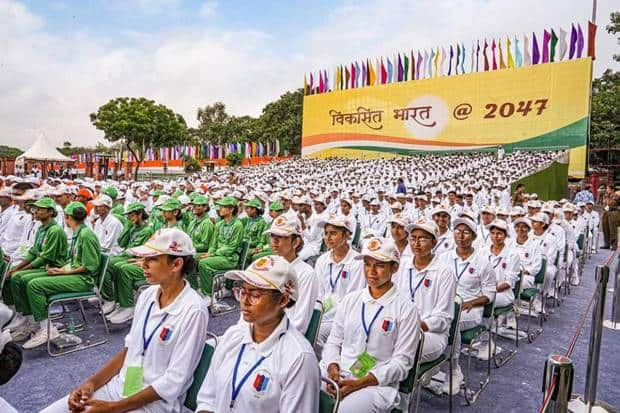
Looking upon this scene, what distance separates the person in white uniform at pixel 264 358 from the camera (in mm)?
1821

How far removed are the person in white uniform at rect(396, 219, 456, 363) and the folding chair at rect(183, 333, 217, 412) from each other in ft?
5.00

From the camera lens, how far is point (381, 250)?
259cm

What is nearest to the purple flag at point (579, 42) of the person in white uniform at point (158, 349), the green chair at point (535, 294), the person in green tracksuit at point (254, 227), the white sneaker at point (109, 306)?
the green chair at point (535, 294)

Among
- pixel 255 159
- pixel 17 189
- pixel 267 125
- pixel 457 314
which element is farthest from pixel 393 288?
pixel 267 125

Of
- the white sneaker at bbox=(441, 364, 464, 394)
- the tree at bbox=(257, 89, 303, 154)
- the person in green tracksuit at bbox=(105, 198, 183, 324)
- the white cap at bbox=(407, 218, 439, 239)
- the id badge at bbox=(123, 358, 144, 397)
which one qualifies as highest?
the tree at bbox=(257, 89, 303, 154)

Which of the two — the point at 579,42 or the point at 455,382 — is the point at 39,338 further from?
the point at 579,42

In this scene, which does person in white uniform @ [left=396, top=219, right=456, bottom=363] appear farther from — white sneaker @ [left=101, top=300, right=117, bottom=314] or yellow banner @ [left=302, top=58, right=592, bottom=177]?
yellow banner @ [left=302, top=58, right=592, bottom=177]

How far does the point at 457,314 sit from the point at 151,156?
40384 millimetres

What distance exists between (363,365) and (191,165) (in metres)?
34.9

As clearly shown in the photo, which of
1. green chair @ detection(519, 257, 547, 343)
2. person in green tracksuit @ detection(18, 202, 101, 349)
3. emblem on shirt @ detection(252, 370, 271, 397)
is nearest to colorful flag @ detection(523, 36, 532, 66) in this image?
green chair @ detection(519, 257, 547, 343)

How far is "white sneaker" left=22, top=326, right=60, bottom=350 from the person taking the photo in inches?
172

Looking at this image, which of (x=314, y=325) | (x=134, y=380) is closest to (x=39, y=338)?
(x=134, y=380)

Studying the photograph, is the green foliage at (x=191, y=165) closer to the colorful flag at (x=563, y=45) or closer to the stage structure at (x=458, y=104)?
the stage structure at (x=458, y=104)

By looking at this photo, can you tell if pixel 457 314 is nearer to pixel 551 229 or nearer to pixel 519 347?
pixel 519 347
